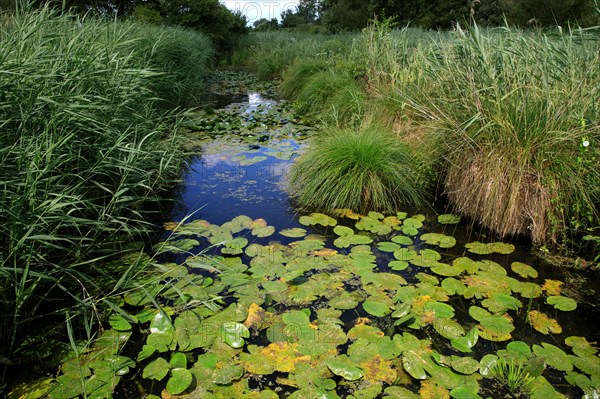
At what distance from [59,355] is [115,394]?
1.35 feet

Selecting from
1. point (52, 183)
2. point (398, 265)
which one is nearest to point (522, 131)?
point (398, 265)

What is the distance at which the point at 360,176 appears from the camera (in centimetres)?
403

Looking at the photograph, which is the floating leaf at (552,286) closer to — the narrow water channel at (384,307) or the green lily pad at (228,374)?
the narrow water channel at (384,307)

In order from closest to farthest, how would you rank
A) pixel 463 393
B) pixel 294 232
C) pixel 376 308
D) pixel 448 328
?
pixel 463 393 → pixel 448 328 → pixel 376 308 → pixel 294 232

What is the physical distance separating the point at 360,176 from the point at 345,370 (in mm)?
2282

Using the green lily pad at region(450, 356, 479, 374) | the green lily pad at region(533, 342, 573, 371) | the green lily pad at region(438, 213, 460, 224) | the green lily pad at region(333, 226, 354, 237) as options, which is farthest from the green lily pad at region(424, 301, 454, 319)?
the green lily pad at region(438, 213, 460, 224)

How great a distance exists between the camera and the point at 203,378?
6.71 ft

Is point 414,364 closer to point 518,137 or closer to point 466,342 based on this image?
point 466,342

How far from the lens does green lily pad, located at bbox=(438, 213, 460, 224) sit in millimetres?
3789

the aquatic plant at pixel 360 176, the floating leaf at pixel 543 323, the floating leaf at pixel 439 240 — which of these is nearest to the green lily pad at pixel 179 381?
the floating leaf at pixel 543 323

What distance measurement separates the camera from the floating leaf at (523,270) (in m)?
2.97

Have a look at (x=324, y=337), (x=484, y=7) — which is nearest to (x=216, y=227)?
(x=324, y=337)

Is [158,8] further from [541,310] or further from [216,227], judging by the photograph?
[541,310]

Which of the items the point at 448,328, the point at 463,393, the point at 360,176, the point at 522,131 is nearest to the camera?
the point at 463,393
